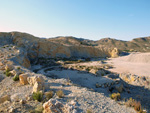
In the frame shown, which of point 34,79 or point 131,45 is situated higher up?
point 131,45

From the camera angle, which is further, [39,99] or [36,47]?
[36,47]

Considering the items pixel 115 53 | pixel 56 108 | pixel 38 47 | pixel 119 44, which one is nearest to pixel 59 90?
pixel 56 108

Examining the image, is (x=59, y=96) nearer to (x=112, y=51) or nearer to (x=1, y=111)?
(x=1, y=111)

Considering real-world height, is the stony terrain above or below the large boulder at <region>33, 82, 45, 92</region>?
below

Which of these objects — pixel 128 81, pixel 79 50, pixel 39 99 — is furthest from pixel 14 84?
pixel 79 50

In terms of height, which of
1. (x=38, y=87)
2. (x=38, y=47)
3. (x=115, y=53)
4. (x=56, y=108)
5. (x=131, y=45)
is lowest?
(x=56, y=108)

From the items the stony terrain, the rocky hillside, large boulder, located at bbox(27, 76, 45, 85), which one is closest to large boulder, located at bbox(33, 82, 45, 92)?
the stony terrain

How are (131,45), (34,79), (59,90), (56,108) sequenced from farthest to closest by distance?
(131,45), (34,79), (59,90), (56,108)

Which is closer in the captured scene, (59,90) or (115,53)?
(59,90)

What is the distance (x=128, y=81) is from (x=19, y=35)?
2852 centimetres

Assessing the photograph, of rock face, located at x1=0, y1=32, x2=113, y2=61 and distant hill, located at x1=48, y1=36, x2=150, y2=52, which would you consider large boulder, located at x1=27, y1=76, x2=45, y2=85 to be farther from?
distant hill, located at x1=48, y1=36, x2=150, y2=52

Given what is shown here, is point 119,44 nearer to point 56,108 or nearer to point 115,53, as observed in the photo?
point 115,53

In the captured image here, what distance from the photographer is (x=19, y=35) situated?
94.8ft

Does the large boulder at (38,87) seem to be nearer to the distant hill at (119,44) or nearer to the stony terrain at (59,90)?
the stony terrain at (59,90)
